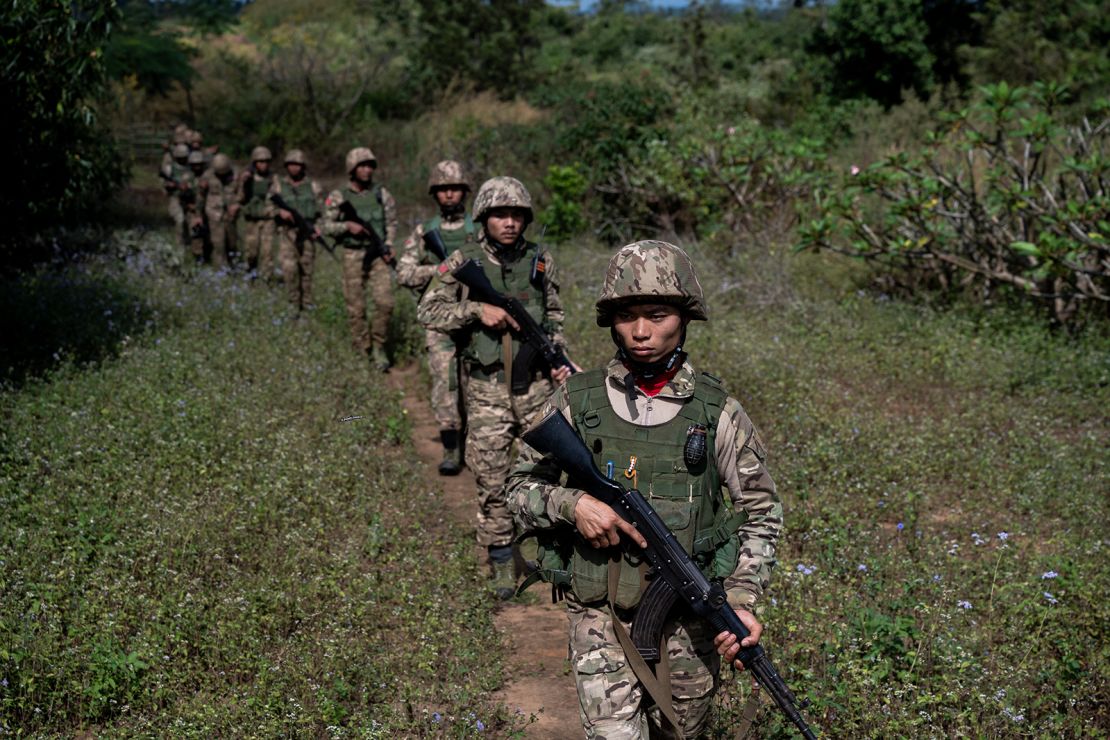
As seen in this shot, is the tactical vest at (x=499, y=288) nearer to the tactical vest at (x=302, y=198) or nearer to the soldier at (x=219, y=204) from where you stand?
the tactical vest at (x=302, y=198)

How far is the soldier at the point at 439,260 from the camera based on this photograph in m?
7.30

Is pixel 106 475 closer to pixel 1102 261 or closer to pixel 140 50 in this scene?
pixel 1102 261

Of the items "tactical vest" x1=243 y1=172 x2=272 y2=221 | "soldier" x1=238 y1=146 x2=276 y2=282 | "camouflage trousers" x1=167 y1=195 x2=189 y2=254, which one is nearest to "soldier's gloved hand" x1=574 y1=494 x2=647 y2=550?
"soldier" x1=238 y1=146 x2=276 y2=282

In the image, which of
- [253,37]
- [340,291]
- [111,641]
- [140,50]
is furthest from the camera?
[253,37]

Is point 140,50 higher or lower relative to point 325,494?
higher

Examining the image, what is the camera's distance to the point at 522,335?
571 centimetres

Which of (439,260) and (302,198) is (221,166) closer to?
(302,198)

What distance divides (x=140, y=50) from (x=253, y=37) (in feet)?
84.5

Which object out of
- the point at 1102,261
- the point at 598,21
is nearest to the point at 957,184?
the point at 1102,261

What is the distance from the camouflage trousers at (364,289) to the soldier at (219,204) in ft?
16.9

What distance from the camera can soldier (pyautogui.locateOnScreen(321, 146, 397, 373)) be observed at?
9773mm

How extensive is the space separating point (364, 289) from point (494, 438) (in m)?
4.87

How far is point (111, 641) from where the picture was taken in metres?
4.26

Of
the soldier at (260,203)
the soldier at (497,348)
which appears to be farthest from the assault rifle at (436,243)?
the soldier at (260,203)
